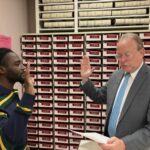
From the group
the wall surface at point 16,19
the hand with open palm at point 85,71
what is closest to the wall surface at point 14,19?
the wall surface at point 16,19

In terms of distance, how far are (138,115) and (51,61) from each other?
166 centimetres

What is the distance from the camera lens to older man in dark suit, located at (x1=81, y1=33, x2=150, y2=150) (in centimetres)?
132

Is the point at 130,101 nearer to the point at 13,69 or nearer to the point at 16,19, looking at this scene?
the point at 13,69

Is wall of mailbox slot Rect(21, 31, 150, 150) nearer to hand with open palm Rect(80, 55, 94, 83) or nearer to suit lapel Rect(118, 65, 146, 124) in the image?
hand with open palm Rect(80, 55, 94, 83)

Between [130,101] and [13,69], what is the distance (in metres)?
0.65

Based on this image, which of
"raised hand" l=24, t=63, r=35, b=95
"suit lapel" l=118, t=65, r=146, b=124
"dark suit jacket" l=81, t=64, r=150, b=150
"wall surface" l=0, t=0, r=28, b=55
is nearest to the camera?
"raised hand" l=24, t=63, r=35, b=95

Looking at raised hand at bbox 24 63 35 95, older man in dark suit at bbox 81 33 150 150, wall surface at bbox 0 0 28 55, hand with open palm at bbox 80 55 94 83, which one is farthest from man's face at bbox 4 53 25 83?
wall surface at bbox 0 0 28 55

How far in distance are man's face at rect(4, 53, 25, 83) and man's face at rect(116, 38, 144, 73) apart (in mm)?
588

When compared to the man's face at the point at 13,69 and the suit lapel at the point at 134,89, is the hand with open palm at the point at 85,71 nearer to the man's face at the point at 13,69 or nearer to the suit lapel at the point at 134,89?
A: the suit lapel at the point at 134,89

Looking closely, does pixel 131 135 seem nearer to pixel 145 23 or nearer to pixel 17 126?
pixel 17 126

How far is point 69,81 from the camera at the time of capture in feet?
9.36

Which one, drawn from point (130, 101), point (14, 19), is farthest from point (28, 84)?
point (14, 19)

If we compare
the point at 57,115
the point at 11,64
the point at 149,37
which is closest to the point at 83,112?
the point at 57,115

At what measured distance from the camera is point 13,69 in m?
1.25
